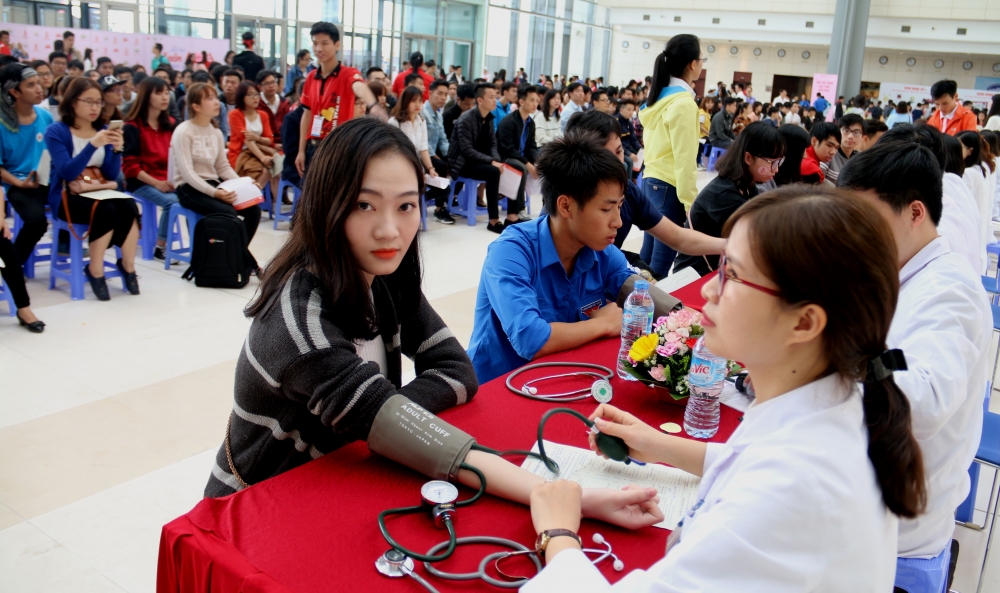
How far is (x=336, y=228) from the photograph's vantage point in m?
1.35

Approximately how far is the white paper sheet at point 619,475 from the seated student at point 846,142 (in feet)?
15.5

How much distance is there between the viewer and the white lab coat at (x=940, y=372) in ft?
4.48

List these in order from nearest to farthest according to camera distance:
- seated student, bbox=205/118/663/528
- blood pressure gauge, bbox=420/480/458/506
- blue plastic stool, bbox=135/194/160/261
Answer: blood pressure gauge, bbox=420/480/458/506, seated student, bbox=205/118/663/528, blue plastic stool, bbox=135/194/160/261

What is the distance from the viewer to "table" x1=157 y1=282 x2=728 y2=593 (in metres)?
1.01

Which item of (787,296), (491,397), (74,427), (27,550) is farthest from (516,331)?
(74,427)

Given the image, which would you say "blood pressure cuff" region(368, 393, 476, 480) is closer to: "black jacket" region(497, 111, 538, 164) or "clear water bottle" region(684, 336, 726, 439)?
"clear water bottle" region(684, 336, 726, 439)

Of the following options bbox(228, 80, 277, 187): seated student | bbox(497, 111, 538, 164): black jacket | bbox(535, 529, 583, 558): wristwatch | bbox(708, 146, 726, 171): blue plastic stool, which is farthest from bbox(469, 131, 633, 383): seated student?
bbox(708, 146, 726, 171): blue plastic stool

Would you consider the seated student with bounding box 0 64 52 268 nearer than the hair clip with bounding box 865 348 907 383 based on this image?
No

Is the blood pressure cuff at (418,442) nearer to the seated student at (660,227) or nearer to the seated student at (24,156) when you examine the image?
the seated student at (660,227)

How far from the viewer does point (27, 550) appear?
6.81 ft

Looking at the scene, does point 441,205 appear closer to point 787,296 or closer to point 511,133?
point 511,133

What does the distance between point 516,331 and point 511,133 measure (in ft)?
17.9

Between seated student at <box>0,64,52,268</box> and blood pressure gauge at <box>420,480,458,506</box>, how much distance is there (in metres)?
3.95

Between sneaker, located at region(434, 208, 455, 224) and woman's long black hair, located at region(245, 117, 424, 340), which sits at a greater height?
woman's long black hair, located at region(245, 117, 424, 340)
